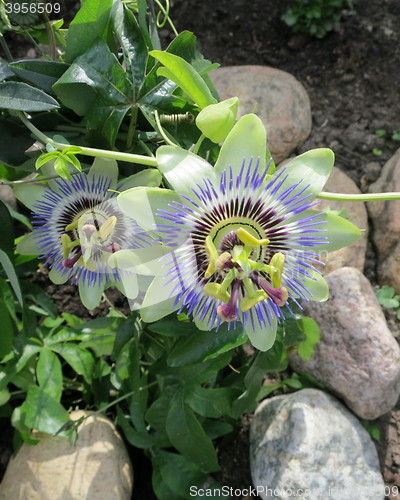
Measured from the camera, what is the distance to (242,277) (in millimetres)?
1018

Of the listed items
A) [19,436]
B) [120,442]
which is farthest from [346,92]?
[19,436]

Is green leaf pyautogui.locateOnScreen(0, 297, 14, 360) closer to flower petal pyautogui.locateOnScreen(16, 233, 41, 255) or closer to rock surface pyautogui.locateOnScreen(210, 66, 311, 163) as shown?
flower petal pyautogui.locateOnScreen(16, 233, 41, 255)

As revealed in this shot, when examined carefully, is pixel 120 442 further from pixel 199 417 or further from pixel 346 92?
pixel 346 92

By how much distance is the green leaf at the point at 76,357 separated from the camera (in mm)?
1881

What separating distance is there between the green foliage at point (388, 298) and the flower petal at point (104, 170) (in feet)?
4.87

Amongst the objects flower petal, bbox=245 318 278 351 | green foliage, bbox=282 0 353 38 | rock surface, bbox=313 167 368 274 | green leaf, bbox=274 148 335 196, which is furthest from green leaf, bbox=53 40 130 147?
green foliage, bbox=282 0 353 38

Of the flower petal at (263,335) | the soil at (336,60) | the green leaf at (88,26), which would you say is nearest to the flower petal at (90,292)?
the flower petal at (263,335)

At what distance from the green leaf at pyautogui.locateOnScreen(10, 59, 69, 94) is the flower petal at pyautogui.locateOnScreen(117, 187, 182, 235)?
354mm

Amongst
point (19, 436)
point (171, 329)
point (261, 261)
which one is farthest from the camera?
point (19, 436)

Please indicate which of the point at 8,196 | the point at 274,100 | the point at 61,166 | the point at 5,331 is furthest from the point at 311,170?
the point at 8,196

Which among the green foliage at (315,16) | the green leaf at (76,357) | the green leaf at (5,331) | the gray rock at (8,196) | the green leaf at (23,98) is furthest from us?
the green foliage at (315,16)

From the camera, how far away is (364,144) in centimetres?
266

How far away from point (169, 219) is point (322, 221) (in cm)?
28

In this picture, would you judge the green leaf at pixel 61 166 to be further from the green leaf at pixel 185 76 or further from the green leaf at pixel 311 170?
the green leaf at pixel 311 170
